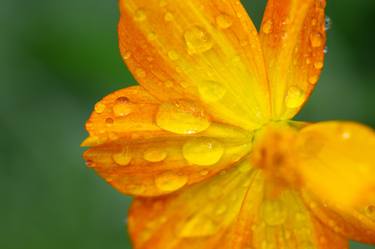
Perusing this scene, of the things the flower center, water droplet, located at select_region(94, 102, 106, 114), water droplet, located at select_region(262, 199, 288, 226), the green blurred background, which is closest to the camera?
the flower center

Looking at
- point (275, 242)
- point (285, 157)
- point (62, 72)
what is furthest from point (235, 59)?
point (62, 72)

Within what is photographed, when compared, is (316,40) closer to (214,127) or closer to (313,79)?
(313,79)

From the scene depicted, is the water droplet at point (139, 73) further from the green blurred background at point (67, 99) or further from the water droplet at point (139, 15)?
the green blurred background at point (67, 99)

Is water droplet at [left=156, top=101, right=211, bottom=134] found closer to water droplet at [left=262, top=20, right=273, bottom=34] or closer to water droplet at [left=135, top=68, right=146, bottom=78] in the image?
water droplet at [left=135, top=68, right=146, bottom=78]

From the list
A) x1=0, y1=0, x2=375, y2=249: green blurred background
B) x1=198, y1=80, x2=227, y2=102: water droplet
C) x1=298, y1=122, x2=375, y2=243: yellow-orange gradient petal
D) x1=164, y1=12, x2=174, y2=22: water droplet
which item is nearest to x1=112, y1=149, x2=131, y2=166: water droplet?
x1=198, y1=80, x2=227, y2=102: water droplet

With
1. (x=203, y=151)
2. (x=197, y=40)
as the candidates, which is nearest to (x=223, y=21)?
(x=197, y=40)

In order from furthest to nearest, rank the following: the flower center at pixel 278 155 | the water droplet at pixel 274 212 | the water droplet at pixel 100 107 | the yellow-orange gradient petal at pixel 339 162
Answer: the water droplet at pixel 274 212, the water droplet at pixel 100 107, the flower center at pixel 278 155, the yellow-orange gradient petal at pixel 339 162

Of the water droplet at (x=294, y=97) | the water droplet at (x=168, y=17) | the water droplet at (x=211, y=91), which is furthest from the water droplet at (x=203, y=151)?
the water droplet at (x=168, y=17)
